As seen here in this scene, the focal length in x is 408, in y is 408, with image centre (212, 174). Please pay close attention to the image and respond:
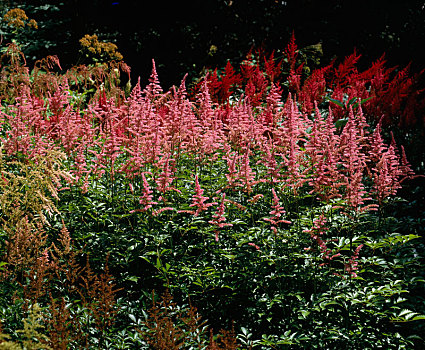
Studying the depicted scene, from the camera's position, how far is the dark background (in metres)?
10.5

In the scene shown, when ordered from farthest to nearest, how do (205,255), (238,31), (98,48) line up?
(238,31) < (98,48) < (205,255)

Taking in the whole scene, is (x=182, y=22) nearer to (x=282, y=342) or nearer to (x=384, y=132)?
(x=384, y=132)

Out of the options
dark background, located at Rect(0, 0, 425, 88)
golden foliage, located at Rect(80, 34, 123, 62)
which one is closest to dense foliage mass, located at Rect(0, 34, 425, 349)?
golden foliage, located at Rect(80, 34, 123, 62)

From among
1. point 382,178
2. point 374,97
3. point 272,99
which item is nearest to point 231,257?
point 382,178

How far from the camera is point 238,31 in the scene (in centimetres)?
1126

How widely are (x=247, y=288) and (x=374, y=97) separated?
4805 mm

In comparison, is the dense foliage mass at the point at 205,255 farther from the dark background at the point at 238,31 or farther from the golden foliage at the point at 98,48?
the dark background at the point at 238,31

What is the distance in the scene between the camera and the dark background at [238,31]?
10492 millimetres

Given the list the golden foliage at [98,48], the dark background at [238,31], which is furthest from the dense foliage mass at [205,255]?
the dark background at [238,31]

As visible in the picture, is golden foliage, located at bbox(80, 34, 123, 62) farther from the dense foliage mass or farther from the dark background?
the dense foliage mass

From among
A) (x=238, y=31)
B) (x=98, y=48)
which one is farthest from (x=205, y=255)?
(x=238, y=31)

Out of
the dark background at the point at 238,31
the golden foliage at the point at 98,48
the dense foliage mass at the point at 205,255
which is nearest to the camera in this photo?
the dense foliage mass at the point at 205,255

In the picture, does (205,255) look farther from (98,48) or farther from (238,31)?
(238,31)

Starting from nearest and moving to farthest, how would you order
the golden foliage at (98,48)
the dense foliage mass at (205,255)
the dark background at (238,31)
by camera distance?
the dense foliage mass at (205,255), the golden foliage at (98,48), the dark background at (238,31)
